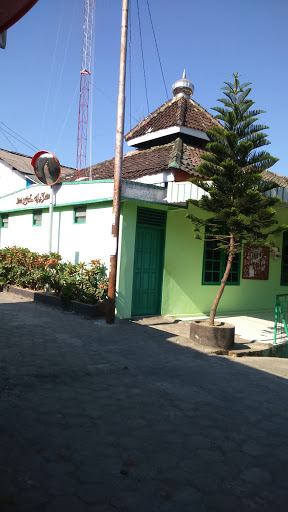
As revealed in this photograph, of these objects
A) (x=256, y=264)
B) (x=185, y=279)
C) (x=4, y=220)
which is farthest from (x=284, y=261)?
(x=4, y=220)

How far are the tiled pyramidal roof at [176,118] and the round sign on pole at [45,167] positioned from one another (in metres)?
4.00

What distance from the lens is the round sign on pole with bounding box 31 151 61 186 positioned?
10969 mm

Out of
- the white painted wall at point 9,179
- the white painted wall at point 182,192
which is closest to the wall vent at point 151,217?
the white painted wall at point 182,192

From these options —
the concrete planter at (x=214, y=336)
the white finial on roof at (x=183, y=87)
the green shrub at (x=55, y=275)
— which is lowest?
the concrete planter at (x=214, y=336)

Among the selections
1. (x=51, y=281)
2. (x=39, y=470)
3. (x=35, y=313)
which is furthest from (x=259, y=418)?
(x=51, y=281)

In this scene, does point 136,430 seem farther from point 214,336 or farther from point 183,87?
point 183,87

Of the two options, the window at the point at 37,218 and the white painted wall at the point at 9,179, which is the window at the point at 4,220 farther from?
the white painted wall at the point at 9,179

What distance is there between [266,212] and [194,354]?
2892 mm

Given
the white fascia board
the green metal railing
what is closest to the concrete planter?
the green metal railing

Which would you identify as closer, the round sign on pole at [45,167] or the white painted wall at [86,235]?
the white painted wall at [86,235]

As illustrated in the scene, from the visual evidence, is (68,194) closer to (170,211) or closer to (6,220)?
(170,211)

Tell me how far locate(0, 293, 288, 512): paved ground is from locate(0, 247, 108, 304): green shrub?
8.65 ft

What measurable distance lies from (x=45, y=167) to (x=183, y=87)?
6691 mm

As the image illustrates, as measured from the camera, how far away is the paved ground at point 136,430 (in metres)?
2.60
